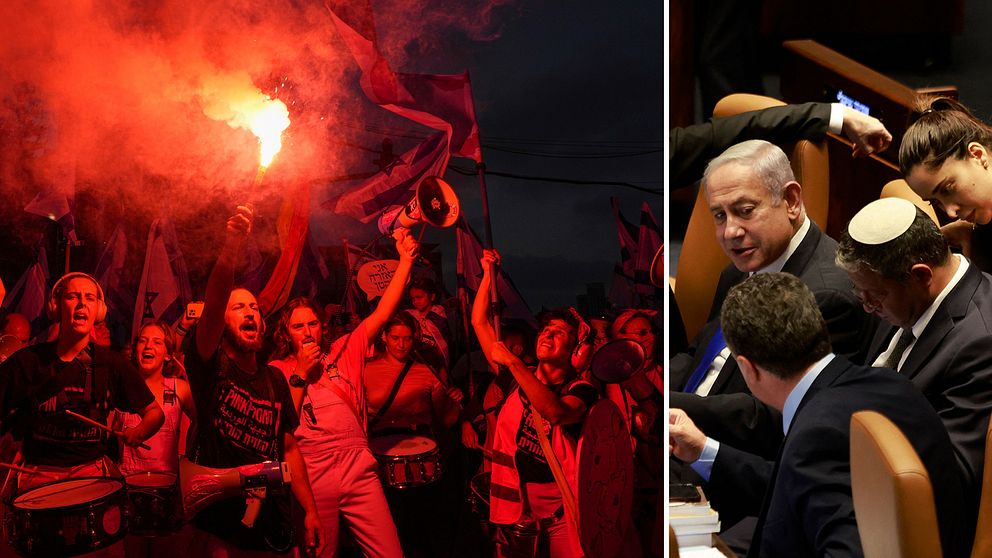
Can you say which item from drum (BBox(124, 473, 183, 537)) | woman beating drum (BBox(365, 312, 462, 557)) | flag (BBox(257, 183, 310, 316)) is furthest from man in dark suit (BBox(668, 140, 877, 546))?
drum (BBox(124, 473, 183, 537))

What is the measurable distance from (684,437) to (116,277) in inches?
53.1

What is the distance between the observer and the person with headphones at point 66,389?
7.35ft

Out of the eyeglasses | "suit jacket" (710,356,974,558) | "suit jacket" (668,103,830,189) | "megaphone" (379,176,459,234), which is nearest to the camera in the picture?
"suit jacket" (710,356,974,558)

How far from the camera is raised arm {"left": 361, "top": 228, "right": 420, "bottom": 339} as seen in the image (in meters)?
2.29

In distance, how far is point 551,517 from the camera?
7.72ft

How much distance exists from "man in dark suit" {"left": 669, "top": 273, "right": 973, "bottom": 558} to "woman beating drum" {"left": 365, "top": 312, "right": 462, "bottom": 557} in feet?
2.30

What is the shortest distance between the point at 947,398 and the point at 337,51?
1.52m

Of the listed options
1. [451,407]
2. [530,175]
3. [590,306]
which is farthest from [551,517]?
[530,175]

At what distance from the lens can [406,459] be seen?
2318 millimetres

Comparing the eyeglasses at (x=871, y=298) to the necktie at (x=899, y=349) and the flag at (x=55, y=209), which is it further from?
the flag at (x=55, y=209)

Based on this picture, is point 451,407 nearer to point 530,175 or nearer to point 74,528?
point 530,175

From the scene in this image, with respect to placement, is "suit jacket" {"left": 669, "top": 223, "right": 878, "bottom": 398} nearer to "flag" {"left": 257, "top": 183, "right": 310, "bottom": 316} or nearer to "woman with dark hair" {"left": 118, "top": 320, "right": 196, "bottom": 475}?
"flag" {"left": 257, "top": 183, "right": 310, "bottom": 316}

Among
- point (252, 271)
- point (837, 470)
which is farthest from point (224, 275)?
point (837, 470)

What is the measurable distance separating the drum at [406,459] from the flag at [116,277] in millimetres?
632
